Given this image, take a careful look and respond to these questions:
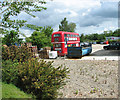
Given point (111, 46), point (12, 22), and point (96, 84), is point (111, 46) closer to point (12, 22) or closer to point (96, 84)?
point (96, 84)

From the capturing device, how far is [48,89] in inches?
201

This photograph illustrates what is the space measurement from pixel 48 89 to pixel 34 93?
0.60 meters

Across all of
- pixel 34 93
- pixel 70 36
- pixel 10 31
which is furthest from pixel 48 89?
pixel 70 36

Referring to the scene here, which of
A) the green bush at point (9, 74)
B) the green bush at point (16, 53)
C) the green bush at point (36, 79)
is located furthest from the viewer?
the green bush at point (16, 53)

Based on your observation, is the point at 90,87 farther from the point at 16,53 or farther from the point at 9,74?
the point at 16,53

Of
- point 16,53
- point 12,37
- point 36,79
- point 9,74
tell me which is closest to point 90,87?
point 36,79

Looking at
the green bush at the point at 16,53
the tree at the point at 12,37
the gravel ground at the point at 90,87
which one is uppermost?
the tree at the point at 12,37

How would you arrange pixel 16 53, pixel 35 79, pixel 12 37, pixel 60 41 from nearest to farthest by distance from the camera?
pixel 35 79, pixel 12 37, pixel 16 53, pixel 60 41

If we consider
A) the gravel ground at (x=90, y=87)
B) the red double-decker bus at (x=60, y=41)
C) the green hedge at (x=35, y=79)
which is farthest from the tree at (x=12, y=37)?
the red double-decker bus at (x=60, y=41)

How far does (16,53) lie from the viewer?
7.20 meters

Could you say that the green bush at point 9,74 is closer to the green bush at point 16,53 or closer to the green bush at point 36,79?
the green bush at point 36,79

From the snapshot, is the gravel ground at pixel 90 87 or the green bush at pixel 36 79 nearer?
the green bush at pixel 36 79

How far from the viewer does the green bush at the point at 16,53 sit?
6988 millimetres

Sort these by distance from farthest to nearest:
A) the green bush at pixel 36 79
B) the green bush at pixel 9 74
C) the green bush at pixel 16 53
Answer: the green bush at pixel 16 53, the green bush at pixel 9 74, the green bush at pixel 36 79
